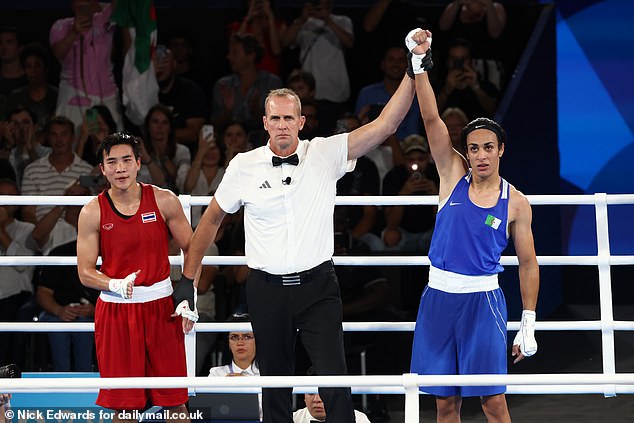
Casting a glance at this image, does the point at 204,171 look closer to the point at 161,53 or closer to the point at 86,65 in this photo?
the point at 161,53

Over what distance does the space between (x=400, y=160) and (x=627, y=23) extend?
2.56 m

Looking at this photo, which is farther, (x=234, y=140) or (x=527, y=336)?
(x=234, y=140)

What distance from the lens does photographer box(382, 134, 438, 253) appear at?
21.6ft

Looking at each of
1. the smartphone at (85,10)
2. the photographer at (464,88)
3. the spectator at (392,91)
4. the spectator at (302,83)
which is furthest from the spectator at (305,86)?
the smartphone at (85,10)

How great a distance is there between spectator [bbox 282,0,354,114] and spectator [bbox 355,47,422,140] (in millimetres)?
236

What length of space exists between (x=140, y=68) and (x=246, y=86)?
0.78 metres

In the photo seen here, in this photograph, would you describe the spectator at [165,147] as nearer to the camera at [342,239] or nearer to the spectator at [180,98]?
the spectator at [180,98]

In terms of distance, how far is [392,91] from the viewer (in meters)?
7.54

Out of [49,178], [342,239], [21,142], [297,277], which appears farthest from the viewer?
[21,142]

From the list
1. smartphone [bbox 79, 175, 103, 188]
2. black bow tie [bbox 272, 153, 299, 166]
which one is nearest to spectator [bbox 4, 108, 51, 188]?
smartphone [bbox 79, 175, 103, 188]

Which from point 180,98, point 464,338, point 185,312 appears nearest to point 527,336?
point 464,338

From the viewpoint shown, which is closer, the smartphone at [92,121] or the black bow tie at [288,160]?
the black bow tie at [288,160]

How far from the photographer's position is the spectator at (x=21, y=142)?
24.5ft

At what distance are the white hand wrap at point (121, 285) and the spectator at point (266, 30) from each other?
364cm
